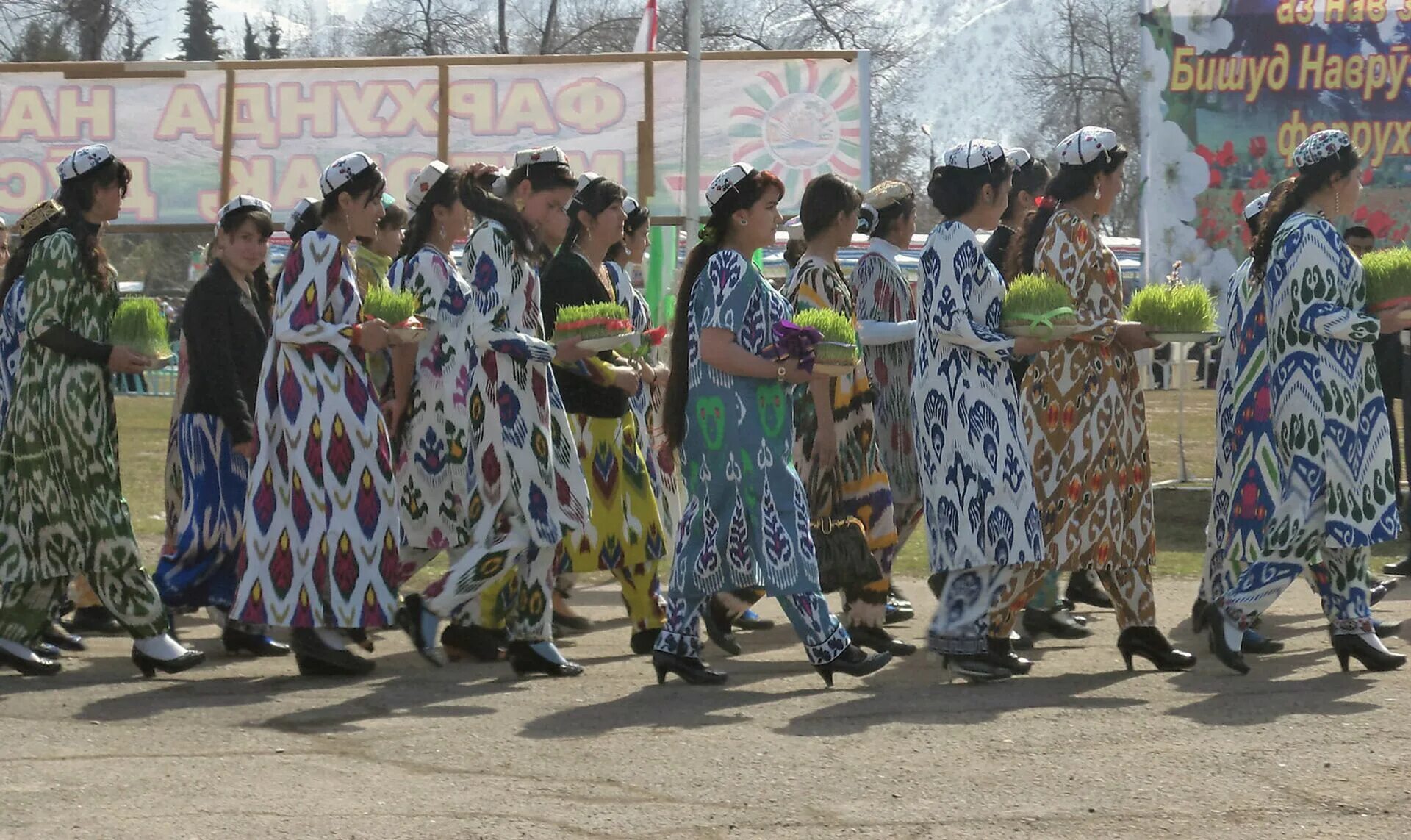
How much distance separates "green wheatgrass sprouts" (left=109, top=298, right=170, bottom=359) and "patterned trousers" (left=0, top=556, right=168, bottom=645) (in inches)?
30.7

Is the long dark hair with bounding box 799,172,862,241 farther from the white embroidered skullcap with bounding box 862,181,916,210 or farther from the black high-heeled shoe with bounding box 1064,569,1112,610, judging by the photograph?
the black high-heeled shoe with bounding box 1064,569,1112,610

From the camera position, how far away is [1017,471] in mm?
7105

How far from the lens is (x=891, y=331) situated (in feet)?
28.4

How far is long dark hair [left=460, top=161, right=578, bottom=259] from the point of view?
7.43 m

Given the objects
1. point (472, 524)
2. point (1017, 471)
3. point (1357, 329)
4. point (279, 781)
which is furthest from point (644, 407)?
point (279, 781)

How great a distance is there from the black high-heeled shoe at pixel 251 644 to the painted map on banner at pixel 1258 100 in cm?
1661

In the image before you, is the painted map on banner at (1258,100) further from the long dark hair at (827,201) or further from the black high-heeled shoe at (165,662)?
the black high-heeled shoe at (165,662)

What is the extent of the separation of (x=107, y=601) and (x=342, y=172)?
70.5 inches

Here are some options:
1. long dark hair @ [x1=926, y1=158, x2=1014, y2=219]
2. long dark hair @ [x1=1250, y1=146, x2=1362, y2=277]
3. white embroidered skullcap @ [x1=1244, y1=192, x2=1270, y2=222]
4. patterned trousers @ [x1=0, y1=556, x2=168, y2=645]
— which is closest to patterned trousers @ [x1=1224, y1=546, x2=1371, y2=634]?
long dark hair @ [x1=1250, y1=146, x2=1362, y2=277]

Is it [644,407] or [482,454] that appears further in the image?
[644,407]

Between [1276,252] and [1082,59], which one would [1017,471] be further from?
[1082,59]

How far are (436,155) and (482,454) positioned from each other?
778cm

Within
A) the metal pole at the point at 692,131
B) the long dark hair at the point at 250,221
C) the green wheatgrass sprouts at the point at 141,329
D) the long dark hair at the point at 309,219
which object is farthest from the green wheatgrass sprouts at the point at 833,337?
the metal pole at the point at 692,131

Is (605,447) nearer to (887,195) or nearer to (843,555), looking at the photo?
(843,555)
